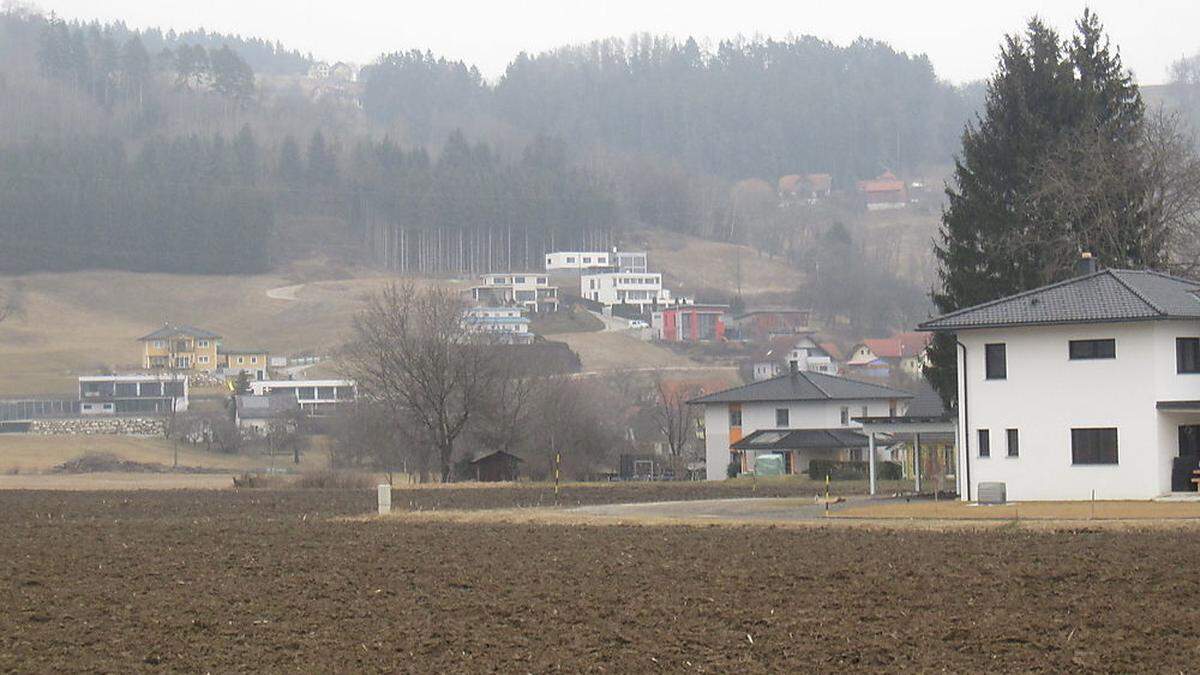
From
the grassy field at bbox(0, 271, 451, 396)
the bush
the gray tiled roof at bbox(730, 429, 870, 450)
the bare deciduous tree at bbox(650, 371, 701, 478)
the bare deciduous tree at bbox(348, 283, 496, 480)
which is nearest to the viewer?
the bush

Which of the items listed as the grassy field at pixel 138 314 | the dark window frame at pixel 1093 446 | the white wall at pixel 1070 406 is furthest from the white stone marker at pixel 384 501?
the grassy field at pixel 138 314

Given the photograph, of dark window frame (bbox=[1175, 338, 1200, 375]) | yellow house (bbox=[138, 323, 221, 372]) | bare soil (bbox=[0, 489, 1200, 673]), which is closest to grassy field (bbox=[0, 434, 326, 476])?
yellow house (bbox=[138, 323, 221, 372])

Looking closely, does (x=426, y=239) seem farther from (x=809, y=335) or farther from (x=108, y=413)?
(x=108, y=413)

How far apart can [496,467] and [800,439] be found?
16.6 meters

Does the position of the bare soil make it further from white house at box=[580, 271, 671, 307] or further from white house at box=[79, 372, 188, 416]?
white house at box=[580, 271, 671, 307]

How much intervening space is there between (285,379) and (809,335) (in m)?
56.3

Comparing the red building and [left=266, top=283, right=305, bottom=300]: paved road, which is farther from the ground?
[left=266, top=283, right=305, bottom=300]: paved road

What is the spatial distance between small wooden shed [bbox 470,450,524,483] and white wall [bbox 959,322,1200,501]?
109 feet

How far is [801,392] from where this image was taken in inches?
3442

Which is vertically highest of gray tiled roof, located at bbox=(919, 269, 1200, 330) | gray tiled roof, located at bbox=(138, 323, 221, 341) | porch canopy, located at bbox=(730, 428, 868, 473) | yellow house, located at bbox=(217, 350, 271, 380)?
gray tiled roof, located at bbox=(138, 323, 221, 341)

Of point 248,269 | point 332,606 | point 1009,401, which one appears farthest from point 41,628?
point 248,269

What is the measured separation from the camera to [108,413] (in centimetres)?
12912

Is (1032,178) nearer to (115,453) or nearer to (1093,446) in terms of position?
(1093,446)

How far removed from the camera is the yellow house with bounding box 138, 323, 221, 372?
147500 millimetres
